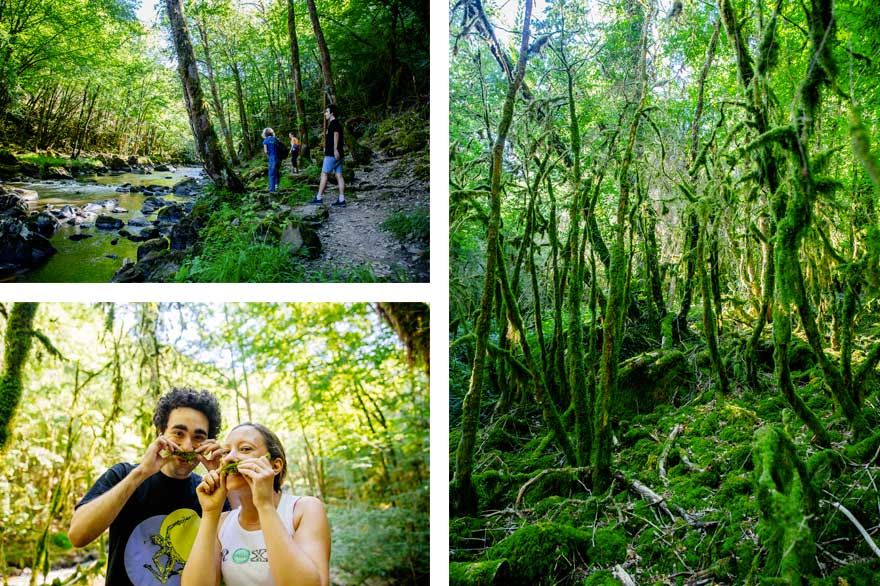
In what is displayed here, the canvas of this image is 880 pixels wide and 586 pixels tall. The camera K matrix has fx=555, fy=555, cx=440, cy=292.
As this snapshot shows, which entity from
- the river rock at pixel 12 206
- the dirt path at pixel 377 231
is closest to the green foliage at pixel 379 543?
the dirt path at pixel 377 231

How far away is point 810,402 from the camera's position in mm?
2018

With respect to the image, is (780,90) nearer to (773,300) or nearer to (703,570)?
(773,300)

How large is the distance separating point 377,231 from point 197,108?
836mm

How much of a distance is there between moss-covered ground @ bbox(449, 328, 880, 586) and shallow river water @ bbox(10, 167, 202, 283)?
53.0 inches

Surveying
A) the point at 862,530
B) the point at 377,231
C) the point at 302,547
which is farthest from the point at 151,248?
the point at 862,530

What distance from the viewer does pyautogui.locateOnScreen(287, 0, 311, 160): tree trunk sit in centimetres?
213

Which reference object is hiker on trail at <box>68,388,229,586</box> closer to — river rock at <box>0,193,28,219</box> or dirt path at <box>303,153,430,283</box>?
dirt path at <box>303,153,430,283</box>

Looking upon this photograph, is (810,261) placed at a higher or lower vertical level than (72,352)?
higher

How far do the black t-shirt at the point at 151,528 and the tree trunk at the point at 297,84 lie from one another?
52.7 inches

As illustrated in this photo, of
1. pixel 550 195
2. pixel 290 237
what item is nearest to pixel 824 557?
pixel 550 195

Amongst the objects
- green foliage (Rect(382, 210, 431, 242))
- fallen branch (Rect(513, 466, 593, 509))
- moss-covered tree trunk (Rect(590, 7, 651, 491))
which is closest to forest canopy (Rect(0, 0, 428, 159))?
green foliage (Rect(382, 210, 431, 242))

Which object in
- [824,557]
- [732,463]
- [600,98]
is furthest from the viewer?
[600,98]

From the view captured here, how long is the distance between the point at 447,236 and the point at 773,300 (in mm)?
1250

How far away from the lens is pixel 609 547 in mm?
1960
